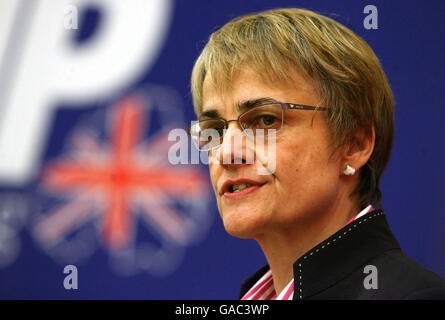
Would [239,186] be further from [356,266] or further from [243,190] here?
[356,266]

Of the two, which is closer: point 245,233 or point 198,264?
point 245,233

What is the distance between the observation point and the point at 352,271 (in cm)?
129

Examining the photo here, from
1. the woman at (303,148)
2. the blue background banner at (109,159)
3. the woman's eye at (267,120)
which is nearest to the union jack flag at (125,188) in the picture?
the blue background banner at (109,159)

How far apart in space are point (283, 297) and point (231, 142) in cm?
40

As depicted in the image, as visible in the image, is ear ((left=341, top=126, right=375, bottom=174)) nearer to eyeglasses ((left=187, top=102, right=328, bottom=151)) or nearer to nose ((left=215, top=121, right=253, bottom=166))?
eyeglasses ((left=187, top=102, right=328, bottom=151))

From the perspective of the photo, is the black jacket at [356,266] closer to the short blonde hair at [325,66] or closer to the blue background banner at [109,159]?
the short blonde hair at [325,66]

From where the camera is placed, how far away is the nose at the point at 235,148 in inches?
53.6

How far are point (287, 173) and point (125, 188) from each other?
97cm

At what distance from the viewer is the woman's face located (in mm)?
1339

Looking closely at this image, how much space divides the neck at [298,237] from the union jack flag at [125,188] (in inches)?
29.5

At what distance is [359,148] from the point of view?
142 centimetres

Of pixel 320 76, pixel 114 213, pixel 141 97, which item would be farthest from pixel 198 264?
pixel 320 76

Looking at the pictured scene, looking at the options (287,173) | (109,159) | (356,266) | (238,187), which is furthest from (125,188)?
(356,266)

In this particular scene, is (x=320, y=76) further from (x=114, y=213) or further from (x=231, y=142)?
(x=114, y=213)
